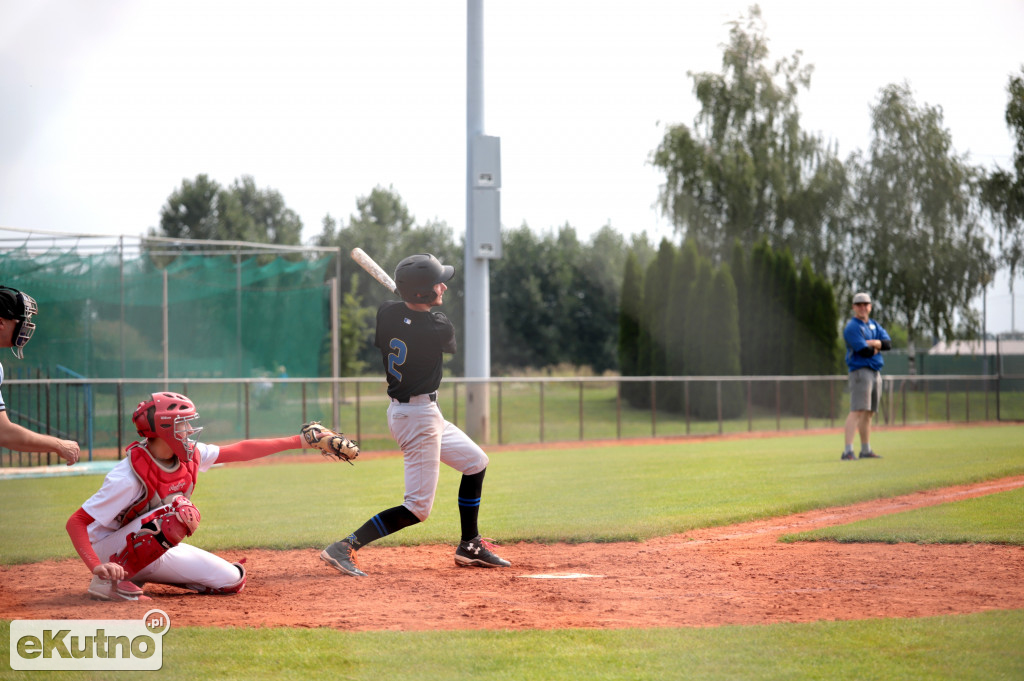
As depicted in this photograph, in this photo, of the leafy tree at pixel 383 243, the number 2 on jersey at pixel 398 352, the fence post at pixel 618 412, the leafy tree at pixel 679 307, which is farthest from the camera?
the leafy tree at pixel 383 243

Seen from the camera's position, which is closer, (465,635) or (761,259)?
(465,635)

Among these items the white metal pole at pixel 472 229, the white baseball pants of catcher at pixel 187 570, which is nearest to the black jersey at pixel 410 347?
the white baseball pants of catcher at pixel 187 570

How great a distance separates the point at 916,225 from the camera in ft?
118

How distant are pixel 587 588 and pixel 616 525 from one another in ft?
8.03

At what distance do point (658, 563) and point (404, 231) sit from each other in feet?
202

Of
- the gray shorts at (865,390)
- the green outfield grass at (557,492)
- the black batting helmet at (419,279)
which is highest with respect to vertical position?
the black batting helmet at (419,279)

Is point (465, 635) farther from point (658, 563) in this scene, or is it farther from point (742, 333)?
point (742, 333)

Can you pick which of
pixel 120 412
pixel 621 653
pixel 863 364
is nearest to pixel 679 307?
pixel 863 364

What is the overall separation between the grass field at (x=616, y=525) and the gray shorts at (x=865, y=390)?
2.64 ft

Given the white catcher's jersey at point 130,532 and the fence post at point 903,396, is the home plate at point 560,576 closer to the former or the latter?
the white catcher's jersey at point 130,532

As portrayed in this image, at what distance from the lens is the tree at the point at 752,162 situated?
123 ft

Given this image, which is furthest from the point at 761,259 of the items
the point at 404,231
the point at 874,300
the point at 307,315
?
the point at 404,231

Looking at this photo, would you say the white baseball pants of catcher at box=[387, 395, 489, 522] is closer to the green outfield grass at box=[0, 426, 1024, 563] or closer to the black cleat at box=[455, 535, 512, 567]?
the black cleat at box=[455, 535, 512, 567]

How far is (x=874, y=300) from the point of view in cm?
3731
